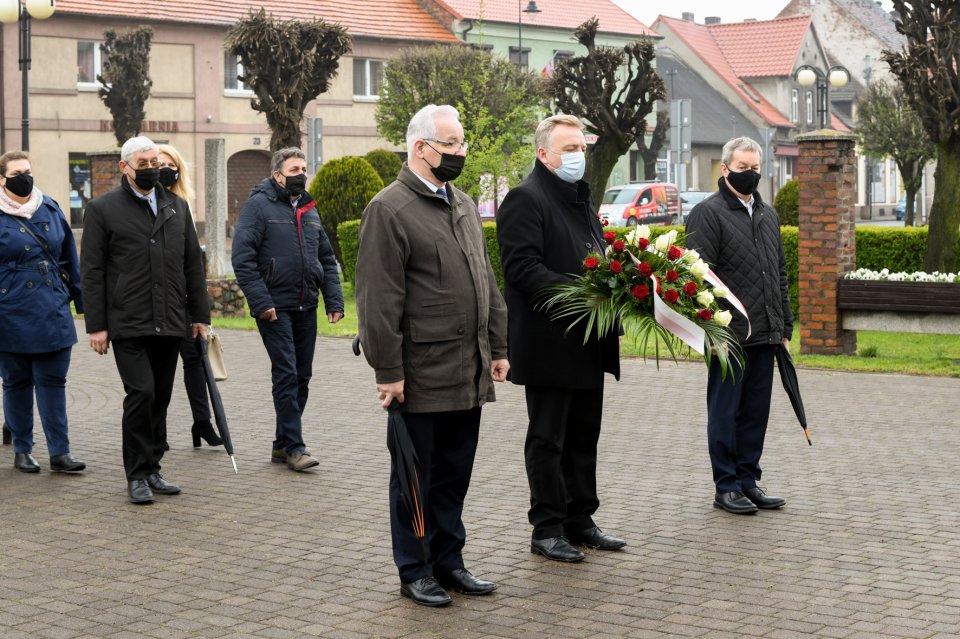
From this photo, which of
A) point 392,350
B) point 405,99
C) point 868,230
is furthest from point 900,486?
point 405,99

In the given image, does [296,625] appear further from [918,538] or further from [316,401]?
[316,401]

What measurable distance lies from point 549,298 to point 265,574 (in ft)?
5.81

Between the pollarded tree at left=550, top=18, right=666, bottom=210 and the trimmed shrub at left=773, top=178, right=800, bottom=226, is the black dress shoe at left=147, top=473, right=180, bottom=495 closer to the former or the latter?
the pollarded tree at left=550, top=18, right=666, bottom=210

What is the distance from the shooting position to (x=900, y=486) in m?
8.30

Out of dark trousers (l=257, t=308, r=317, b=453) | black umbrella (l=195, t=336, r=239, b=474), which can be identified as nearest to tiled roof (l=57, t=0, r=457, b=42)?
dark trousers (l=257, t=308, r=317, b=453)

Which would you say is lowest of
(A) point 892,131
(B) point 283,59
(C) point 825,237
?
(C) point 825,237

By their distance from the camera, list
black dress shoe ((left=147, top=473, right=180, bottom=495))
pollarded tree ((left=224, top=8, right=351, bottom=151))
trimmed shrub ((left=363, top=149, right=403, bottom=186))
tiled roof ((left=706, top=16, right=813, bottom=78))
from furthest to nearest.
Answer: tiled roof ((left=706, top=16, right=813, bottom=78))
trimmed shrub ((left=363, top=149, right=403, bottom=186))
pollarded tree ((left=224, top=8, right=351, bottom=151))
black dress shoe ((left=147, top=473, right=180, bottom=495))

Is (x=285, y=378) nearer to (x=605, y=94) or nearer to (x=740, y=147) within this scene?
(x=740, y=147)

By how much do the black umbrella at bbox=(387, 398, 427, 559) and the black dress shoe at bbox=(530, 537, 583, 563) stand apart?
0.95 meters

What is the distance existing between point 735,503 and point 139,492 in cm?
327

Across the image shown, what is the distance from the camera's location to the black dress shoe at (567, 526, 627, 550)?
267 inches

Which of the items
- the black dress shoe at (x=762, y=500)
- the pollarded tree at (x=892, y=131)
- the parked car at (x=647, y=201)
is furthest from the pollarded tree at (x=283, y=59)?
the pollarded tree at (x=892, y=131)

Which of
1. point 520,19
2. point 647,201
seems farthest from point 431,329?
point 520,19

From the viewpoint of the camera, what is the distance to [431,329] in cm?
589
